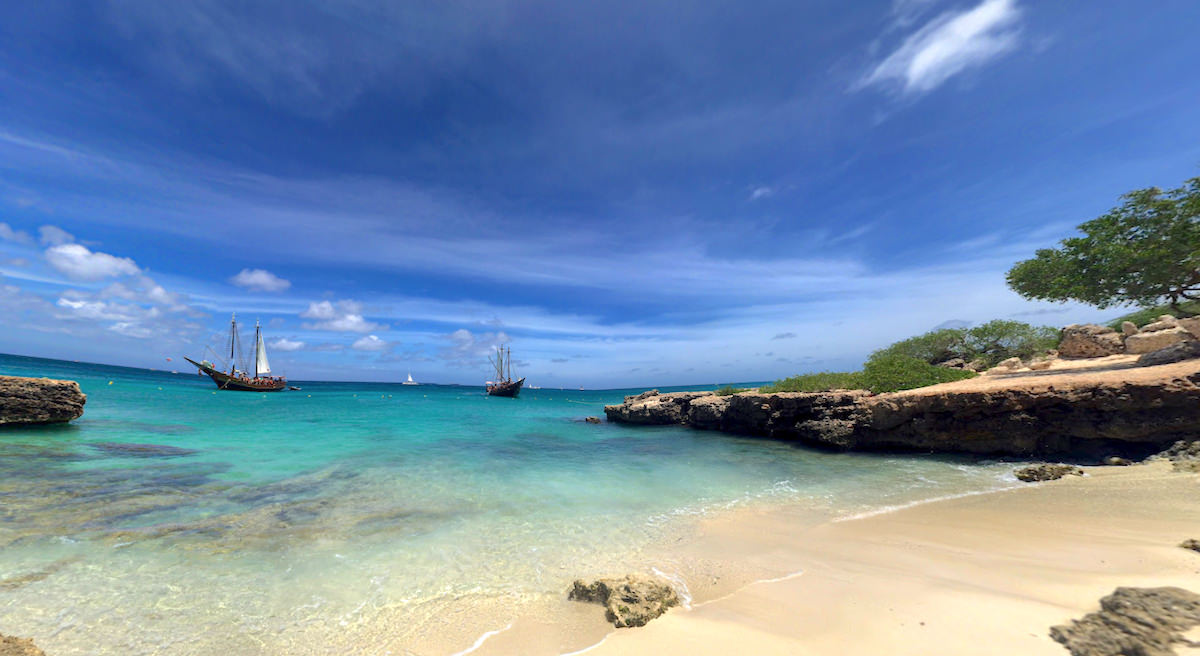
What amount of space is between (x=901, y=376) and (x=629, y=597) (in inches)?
783

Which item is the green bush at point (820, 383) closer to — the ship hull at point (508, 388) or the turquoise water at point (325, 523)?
the turquoise water at point (325, 523)

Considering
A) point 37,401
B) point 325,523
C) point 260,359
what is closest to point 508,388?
point 260,359

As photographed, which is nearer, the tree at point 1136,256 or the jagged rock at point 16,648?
the jagged rock at point 16,648

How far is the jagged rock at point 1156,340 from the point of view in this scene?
14125 mm

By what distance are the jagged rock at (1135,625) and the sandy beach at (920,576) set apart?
9.4 inches

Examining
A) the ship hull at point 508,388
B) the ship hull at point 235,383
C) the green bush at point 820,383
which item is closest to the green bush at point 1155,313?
the green bush at point 820,383

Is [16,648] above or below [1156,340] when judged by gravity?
below

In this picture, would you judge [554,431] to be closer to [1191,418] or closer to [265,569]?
[265,569]

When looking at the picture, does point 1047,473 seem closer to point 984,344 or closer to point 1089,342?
point 1089,342

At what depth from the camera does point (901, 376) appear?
62.7ft

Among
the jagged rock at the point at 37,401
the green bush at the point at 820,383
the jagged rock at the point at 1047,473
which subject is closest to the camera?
the jagged rock at the point at 1047,473

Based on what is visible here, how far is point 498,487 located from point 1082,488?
13621mm

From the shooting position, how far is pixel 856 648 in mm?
3775

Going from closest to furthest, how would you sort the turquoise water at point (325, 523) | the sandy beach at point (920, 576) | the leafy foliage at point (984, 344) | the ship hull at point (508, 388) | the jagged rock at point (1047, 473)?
the sandy beach at point (920, 576), the turquoise water at point (325, 523), the jagged rock at point (1047, 473), the leafy foliage at point (984, 344), the ship hull at point (508, 388)
